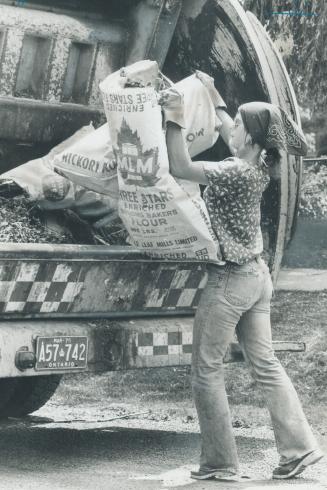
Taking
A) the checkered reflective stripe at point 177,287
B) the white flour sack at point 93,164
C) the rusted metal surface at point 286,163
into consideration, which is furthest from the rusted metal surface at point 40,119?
the checkered reflective stripe at point 177,287

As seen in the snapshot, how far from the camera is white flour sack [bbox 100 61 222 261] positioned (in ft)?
15.5

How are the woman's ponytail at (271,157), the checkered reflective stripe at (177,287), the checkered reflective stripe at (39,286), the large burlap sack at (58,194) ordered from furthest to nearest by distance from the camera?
the large burlap sack at (58,194), the checkered reflective stripe at (177,287), the woman's ponytail at (271,157), the checkered reflective stripe at (39,286)

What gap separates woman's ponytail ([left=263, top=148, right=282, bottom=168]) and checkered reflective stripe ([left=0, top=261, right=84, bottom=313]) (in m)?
0.84

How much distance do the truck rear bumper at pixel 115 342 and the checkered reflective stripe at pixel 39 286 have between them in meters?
0.07

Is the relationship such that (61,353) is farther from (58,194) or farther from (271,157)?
(271,157)

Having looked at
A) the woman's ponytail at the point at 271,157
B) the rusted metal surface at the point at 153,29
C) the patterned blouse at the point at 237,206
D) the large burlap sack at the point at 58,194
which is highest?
the rusted metal surface at the point at 153,29

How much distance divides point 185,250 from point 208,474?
870 millimetres

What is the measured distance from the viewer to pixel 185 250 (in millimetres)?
4934

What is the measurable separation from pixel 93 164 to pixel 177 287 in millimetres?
673

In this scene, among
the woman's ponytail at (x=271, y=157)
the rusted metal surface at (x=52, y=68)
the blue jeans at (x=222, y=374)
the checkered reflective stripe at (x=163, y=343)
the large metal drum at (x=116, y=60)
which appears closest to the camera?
the blue jeans at (x=222, y=374)

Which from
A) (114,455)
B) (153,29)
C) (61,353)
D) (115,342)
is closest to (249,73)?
(153,29)

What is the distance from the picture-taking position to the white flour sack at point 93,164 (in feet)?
16.7

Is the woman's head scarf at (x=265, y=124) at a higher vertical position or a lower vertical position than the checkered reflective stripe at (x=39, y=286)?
higher

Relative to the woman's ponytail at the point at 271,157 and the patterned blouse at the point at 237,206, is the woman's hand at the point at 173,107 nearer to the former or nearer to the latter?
the patterned blouse at the point at 237,206
